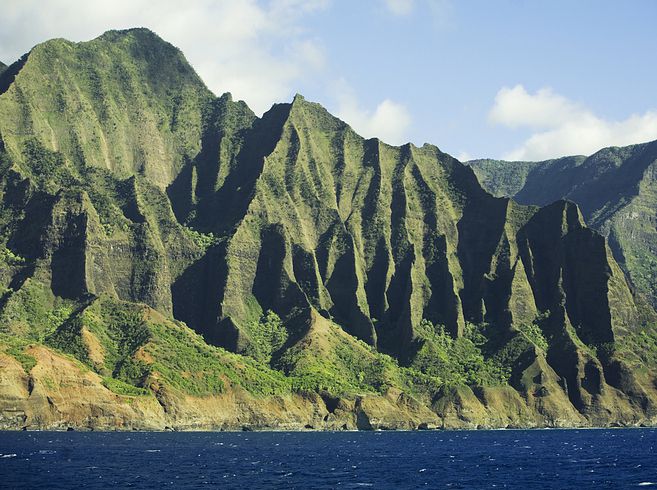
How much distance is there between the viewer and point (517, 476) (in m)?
197

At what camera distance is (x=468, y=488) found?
177250mm

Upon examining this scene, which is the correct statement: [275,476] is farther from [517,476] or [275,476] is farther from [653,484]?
[653,484]

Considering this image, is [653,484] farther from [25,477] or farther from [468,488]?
[25,477]

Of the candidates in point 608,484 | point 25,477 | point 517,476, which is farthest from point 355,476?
point 25,477

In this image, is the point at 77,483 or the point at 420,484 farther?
the point at 420,484

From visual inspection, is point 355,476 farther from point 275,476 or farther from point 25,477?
point 25,477

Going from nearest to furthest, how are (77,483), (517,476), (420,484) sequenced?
(77,483) → (420,484) → (517,476)

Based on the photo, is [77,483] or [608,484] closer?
[77,483]

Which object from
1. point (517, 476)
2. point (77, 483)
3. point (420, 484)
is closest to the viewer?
point (77, 483)

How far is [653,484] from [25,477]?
9663cm

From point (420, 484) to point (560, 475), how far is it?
3034 centimetres

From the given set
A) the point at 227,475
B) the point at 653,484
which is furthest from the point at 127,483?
the point at 653,484

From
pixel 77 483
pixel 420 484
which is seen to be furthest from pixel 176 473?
pixel 420 484

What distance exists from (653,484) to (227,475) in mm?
67274
